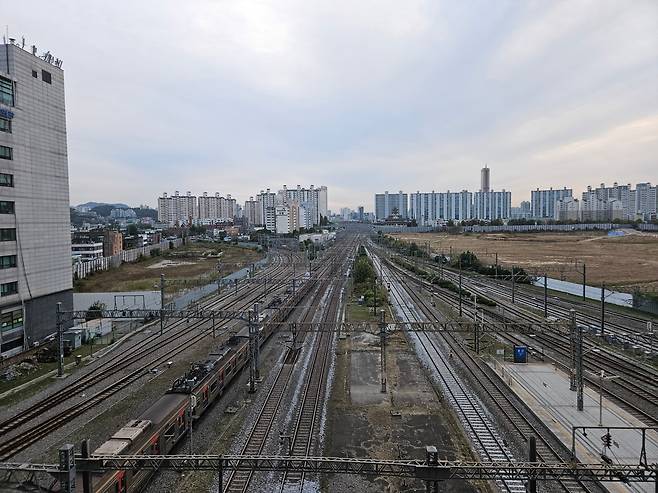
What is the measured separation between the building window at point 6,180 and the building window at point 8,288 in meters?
6.08

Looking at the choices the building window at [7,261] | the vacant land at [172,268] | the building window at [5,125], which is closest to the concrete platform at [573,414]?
the building window at [7,261]

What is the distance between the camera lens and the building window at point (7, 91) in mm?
27656

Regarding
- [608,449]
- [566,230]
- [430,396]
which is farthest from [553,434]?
[566,230]

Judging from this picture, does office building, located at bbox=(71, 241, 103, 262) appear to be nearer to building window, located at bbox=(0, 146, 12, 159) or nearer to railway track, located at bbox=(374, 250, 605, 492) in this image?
building window, located at bbox=(0, 146, 12, 159)

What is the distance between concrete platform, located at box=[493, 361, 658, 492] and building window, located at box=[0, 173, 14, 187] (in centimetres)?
3081

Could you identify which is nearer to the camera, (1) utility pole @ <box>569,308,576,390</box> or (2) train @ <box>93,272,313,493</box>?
(2) train @ <box>93,272,313,493</box>

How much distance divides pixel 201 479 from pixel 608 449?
13.2 meters

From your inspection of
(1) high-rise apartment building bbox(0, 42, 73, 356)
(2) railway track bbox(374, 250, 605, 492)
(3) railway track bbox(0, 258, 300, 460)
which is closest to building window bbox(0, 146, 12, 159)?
(1) high-rise apartment building bbox(0, 42, 73, 356)

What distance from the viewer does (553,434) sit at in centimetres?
1602

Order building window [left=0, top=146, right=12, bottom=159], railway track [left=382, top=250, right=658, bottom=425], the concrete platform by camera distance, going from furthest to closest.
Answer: building window [left=0, top=146, right=12, bottom=159], railway track [left=382, top=250, right=658, bottom=425], the concrete platform

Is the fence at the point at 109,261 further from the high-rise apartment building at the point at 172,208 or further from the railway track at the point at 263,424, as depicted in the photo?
the high-rise apartment building at the point at 172,208

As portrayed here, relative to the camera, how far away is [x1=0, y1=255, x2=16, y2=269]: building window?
89.8 feet

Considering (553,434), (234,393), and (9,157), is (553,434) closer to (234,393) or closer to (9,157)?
(234,393)

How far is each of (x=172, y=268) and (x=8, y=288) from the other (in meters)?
42.0
